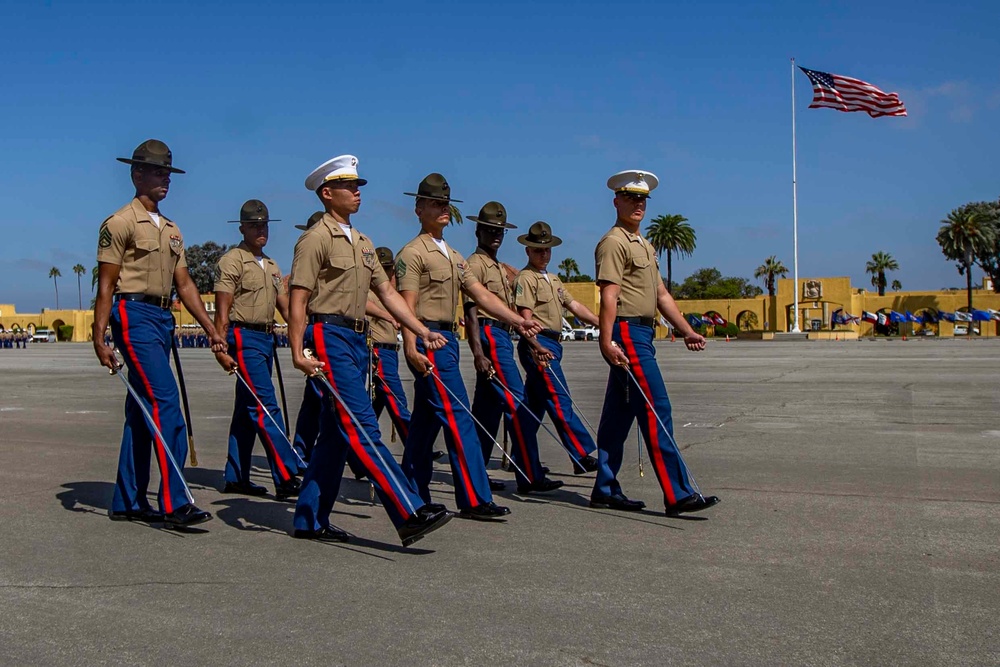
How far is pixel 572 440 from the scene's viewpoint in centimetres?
838

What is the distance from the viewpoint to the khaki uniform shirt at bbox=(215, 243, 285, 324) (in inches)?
305

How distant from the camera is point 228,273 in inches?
306

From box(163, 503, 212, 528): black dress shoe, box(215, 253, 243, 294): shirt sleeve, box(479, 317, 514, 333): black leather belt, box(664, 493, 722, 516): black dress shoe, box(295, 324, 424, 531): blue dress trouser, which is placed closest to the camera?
box(295, 324, 424, 531): blue dress trouser

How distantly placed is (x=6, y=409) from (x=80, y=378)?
9.39 m

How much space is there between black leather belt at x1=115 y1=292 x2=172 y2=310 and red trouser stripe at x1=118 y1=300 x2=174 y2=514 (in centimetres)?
4

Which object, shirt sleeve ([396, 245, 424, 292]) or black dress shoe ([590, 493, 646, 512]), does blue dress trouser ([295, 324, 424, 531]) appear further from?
black dress shoe ([590, 493, 646, 512])

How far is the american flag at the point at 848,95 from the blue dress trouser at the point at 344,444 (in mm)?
39611

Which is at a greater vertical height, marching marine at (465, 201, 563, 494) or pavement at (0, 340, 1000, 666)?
marching marine at (465, 201, 563, 494)

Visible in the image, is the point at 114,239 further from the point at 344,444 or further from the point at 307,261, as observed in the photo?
the point at 344,444

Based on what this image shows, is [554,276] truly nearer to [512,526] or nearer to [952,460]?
[512,526]

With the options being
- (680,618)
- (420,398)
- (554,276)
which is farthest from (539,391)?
(680,618)

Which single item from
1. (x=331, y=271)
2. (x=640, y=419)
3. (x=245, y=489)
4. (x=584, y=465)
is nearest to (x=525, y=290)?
(x=584, y=465)

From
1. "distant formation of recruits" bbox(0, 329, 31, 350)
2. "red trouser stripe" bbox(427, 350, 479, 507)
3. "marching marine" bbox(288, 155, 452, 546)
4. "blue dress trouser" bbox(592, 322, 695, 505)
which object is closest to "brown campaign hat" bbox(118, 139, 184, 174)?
"marching marine" bbox(288, 155, 452, 546)

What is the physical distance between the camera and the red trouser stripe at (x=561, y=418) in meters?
8.23
